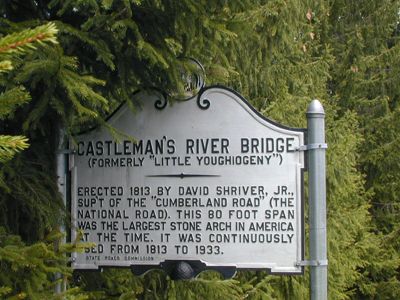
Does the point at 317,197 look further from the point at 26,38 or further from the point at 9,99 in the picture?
the point at 26,38

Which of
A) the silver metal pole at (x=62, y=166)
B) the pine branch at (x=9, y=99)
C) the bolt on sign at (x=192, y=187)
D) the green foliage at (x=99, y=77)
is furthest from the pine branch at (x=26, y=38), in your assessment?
the silver metal pole at (x=62, y=166)

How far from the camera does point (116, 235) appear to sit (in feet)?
13.2

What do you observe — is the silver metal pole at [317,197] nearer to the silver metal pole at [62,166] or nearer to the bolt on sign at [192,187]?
the bolt on sign at [192,187]

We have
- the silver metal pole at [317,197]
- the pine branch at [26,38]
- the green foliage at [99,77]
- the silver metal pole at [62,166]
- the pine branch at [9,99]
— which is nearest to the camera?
the pine branch at [26,38]

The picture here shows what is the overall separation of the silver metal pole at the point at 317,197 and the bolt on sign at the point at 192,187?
A: 7 centimetres

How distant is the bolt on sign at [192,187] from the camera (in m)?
3.87

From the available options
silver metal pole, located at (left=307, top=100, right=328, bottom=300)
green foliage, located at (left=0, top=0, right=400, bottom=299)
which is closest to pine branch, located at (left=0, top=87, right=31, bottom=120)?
green foliage, located at (left=0, top=0, right=400, bottom=299)

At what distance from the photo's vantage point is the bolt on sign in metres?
3.87

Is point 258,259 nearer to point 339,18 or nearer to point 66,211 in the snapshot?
point 66,211

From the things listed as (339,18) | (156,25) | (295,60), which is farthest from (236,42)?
(339,18)

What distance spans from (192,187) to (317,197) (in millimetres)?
679

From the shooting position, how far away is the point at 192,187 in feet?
13.0

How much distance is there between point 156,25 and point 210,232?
1153 mm

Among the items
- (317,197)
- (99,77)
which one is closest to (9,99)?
(99,77)
